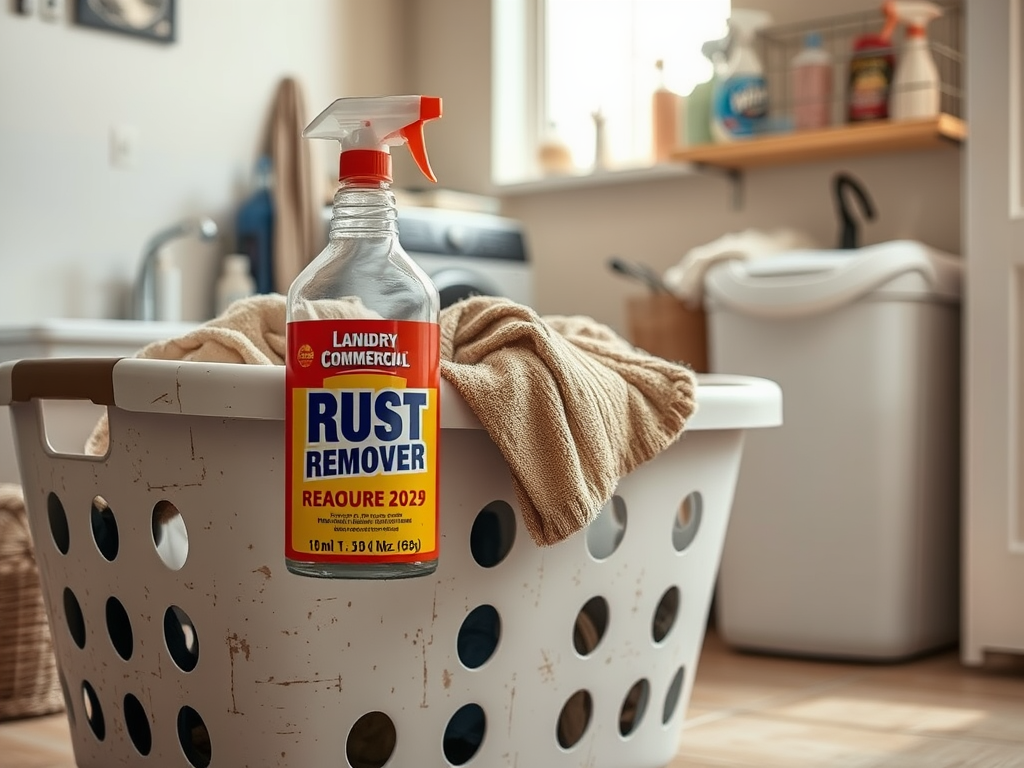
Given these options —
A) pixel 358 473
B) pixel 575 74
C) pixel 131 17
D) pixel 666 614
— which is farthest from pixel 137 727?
pixel 575 74

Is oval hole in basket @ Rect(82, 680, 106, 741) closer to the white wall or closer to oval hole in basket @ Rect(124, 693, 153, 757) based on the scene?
oval hole in basket @ Rect(124, 693, 153, 757)

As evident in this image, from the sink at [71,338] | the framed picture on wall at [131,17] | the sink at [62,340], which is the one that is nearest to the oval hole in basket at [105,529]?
the sink at [62,340]

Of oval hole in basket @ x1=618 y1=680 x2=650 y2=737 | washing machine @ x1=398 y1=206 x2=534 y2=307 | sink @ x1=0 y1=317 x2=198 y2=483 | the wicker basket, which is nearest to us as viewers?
Result: oval hole in basket @ x1=618 y1=680 x2=650 y2=737

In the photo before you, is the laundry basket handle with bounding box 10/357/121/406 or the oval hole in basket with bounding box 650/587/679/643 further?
the oval hole in basket with bounding box 650/587/679/643

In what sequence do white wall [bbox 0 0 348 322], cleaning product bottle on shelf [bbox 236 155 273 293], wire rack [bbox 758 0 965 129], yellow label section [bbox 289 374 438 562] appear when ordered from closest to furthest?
yellow label section [bbox 289 374 438 562] < wire rack [bbox 758 0 965 129] < white wall [bbox 0 0 348 322] < cleaning product bottle on shelf [bbox 236 155 273 293]

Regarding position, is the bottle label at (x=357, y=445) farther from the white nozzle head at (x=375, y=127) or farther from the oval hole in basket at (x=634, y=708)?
the oval hole in basket at (x=634, y=708)

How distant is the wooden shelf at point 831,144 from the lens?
2293 millimetres

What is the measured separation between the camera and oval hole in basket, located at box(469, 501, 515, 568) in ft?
3.49

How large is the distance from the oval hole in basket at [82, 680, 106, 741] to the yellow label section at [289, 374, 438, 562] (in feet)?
1.21

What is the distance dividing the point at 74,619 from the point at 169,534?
126 millimetres

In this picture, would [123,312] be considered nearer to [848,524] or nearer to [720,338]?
[720,338]

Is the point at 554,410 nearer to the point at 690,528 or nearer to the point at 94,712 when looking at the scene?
the point at 690,528

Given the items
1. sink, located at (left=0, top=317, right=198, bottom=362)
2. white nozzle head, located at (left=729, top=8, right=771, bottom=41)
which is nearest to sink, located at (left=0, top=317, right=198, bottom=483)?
sink, located at (left=0, top=317, right=198, bottom=362)

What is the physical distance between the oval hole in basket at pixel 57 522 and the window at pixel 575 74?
2.07 meters
